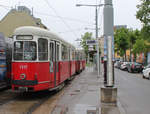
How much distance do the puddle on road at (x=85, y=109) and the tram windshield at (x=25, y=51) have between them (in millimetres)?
2907

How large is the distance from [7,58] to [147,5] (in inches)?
649

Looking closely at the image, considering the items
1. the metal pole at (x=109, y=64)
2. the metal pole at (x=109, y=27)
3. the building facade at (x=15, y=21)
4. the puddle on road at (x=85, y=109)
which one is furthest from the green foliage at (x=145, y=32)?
the building facade at (x=15, y=21)

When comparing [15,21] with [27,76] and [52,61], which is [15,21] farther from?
[27,76]

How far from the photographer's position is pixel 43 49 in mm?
10594

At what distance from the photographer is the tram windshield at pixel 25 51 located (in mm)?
10258

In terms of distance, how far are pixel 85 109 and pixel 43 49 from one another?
348cm

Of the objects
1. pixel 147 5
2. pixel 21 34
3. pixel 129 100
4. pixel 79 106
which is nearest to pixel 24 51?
pixel 21 34

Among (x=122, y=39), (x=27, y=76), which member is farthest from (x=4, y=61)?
(x=122, y=39)

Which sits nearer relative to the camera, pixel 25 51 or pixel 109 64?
pixel 109 64

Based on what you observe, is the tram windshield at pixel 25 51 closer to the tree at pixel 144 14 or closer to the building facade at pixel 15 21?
the tree at pixel 144 14

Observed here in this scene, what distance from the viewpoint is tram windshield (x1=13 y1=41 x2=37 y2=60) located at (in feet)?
33.7

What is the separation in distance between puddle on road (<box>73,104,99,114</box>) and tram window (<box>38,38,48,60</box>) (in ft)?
8.91

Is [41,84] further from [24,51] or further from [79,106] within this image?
[79,106]

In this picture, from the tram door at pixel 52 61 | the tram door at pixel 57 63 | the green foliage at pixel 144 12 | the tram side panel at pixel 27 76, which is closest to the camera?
the tram side panel at pixel 27 76
